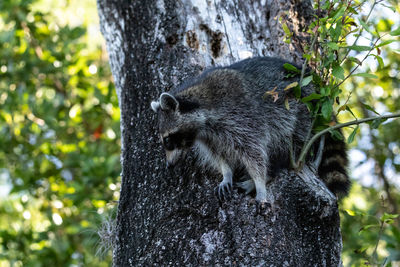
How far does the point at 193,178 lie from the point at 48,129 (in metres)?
3.39

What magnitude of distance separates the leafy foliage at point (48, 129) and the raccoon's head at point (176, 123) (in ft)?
6.65

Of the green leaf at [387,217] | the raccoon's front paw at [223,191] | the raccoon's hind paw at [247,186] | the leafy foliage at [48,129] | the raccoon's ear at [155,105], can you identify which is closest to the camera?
the raccoon's front paw at [223,191]

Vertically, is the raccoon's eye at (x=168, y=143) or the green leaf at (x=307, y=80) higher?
the green leaf at (x=307, y=80)

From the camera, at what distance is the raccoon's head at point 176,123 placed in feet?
8.66

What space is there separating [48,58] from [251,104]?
10.7ft

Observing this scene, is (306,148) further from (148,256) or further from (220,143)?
(148,256)

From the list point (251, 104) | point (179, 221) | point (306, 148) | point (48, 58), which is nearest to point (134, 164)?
point (179, 221)

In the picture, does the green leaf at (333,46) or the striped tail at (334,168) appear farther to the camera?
the striped tail at (334,168)

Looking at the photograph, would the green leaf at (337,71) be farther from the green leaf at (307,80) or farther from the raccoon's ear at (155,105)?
the raccoon's ear at (155,105)

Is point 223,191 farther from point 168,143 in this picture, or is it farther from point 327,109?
point 327,109

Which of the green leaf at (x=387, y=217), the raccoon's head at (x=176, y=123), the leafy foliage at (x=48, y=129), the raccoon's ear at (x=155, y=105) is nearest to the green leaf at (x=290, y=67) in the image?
the raccoon's head at (x=176, y=123)

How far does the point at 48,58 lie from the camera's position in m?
5.25

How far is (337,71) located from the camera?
2256 mm

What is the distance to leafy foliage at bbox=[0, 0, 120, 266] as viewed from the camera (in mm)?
4859
